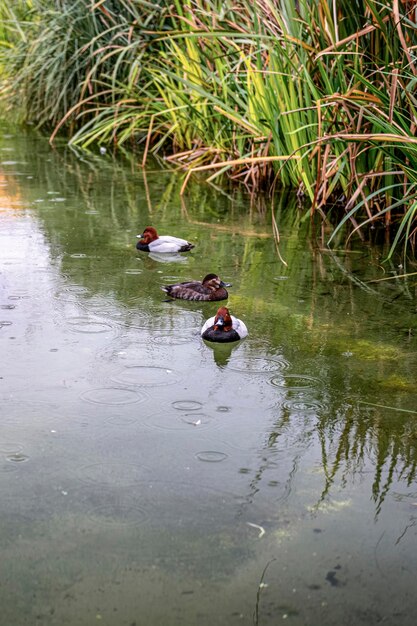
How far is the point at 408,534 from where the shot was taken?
3008 mm

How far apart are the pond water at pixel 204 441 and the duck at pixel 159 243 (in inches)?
4.1

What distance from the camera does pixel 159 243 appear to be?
620 centimetres

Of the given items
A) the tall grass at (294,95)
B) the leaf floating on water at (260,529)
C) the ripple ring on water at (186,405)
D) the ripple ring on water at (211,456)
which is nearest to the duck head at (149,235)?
the tall grass at (294,95)

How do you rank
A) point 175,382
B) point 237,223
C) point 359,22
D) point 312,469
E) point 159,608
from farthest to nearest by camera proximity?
1. point 237,223
2. point 359,22
3. point 175,382
4. point 312,469
5. point 159,608

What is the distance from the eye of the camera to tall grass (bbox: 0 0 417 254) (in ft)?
19.3

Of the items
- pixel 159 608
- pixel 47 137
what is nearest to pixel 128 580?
pixel 159 608

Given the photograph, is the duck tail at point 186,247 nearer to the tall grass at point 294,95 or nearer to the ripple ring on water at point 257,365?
the tall grass at point 294,95

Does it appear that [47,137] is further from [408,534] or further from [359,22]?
[408,534]

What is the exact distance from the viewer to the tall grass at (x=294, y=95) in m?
5.89

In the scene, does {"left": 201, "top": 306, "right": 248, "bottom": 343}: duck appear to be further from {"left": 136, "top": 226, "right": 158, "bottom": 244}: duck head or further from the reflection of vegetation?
{"left": 136, "top": 226, "right": 158, "bottom": 244}: duck head

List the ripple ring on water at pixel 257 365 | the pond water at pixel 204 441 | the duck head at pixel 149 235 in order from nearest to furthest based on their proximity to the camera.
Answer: the pond water at pixel 204 441 → the ripple ring on water at pixel 257 365 → the duck head at pixel 149 235

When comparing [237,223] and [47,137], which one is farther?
[47,137]

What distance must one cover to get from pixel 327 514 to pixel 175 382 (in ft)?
3.92

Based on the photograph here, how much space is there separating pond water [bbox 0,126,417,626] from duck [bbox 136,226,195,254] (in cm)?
11
